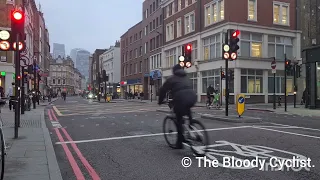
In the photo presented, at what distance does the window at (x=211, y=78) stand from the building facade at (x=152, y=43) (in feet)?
43.3

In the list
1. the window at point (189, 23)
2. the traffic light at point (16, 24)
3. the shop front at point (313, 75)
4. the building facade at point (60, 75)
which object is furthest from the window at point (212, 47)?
the building facade at point (60, 75)

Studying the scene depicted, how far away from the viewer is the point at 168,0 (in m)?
49.4

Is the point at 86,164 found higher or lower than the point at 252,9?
lower

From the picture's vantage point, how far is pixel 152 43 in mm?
57688

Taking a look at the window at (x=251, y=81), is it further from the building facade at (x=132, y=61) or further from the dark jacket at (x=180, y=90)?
the dark jacket at (x=180, y=90)

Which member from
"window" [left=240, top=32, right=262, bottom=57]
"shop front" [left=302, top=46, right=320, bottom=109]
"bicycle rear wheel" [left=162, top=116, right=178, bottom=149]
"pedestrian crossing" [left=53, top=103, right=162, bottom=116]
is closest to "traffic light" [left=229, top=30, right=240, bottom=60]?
"bicycle rear wheel" [left=162, top=116, right=178, bottom=149]

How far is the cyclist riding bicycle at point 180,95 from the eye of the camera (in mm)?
6780

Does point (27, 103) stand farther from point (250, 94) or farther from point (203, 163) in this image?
point (250, 94)

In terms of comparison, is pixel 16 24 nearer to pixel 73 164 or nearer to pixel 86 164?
pixel 73 164

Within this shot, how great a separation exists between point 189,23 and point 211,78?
9242 millimetres

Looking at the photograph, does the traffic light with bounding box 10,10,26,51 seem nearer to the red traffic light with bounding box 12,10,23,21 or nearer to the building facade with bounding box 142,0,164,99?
the red traffic light with bounding box 12,10,23,21

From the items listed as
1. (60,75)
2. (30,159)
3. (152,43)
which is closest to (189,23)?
(152,43)

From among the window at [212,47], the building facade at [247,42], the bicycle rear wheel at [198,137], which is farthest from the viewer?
the window at [212,47]

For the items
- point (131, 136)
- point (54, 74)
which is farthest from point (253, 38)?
point (54, 74)
